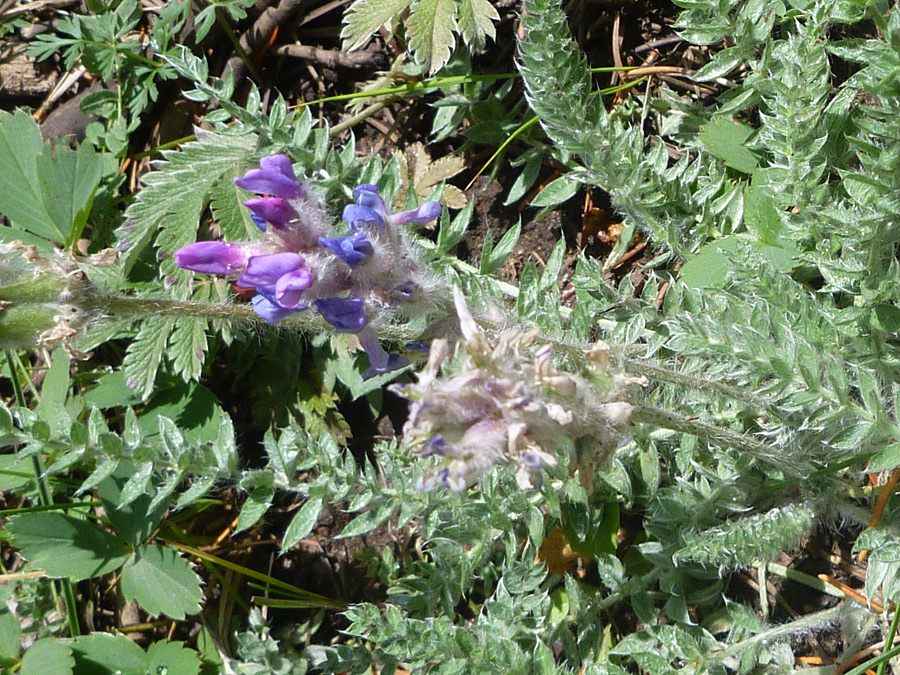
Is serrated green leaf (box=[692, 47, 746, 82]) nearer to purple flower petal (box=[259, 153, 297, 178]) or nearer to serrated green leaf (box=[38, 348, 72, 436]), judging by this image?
purple flower petal (box=[259, 153, 297, 178])

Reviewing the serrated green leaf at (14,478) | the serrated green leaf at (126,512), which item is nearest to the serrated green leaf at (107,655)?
the serrated green leaf at (126,512)

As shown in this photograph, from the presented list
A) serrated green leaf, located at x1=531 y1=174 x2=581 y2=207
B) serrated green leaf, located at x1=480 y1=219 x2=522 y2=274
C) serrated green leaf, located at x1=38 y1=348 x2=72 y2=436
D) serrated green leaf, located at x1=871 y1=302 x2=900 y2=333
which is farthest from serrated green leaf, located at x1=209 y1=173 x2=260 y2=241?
serrated green leaf, located at x1=871 y1=302 x2=900 y2=333

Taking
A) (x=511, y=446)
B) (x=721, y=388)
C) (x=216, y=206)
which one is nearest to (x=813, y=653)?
(x=721, y=388)

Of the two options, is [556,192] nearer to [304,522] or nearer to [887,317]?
[887,317]

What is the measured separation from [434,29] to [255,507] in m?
2.18

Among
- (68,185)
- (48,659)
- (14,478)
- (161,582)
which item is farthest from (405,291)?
(48,659)

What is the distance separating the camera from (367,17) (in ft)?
12.2

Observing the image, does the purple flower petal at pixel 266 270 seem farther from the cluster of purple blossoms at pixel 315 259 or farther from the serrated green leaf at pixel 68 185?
the serrated green leaf at pixel 68 185

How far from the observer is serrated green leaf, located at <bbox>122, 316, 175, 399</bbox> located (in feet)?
12.0

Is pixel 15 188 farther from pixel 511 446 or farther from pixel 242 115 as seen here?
pixel 511 446

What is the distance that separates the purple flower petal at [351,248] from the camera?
2135 mm

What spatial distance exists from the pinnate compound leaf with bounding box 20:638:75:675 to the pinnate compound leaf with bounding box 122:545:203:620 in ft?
1.44

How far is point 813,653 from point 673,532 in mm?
876

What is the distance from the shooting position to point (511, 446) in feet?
5.69
